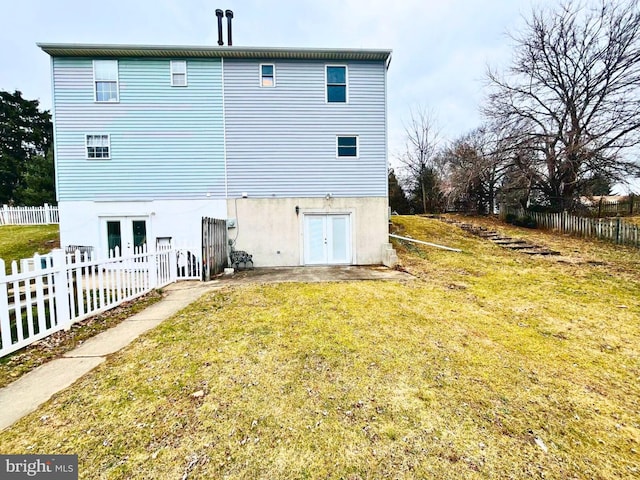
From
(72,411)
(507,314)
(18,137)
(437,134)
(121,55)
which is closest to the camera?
(72,411)

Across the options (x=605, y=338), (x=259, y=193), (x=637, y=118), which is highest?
(x=637, y=118)

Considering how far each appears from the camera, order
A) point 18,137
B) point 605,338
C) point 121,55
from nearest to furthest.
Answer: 1. point 605,338
2. point 121,55
3. point 18,137

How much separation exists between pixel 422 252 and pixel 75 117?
45.3 feet

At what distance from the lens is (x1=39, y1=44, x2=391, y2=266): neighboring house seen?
1010cm

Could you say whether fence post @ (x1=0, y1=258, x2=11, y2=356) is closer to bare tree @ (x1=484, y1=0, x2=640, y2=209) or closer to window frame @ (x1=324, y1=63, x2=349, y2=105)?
window frame @ (x1=324, y1=63, x2=349, y2=105)

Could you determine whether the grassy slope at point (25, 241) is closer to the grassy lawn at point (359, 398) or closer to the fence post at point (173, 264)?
the fence post at point (173, 264)

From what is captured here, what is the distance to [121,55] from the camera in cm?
999

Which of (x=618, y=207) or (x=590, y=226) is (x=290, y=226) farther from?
(x=618, y=207)

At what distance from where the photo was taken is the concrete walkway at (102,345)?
261cm

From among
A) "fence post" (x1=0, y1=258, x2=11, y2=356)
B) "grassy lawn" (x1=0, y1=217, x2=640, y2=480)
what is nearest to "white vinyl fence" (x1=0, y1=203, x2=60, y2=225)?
"grassy lawn" (x1=0, y1=217, x2=640, y2=480)

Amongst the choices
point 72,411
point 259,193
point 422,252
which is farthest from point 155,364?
point 422,252

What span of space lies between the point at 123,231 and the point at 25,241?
23.4 feet

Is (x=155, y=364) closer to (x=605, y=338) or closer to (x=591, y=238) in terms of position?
(x=605, y=338)

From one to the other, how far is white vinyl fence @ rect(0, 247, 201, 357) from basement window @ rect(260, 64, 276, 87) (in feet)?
22.0
